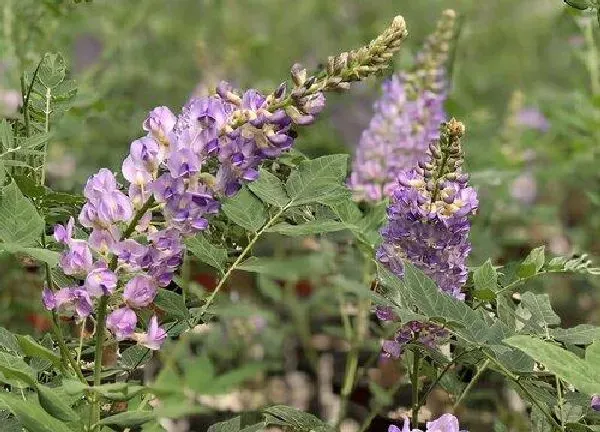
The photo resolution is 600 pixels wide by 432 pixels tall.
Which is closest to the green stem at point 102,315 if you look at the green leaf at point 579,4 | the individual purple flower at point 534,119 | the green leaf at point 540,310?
the green leaf at point 540,310

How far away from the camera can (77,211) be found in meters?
1.11

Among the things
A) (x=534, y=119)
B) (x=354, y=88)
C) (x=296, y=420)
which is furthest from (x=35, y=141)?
(x=534, y=119)

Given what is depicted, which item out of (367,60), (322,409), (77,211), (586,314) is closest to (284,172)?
(77,211)

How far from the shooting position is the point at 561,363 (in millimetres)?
807

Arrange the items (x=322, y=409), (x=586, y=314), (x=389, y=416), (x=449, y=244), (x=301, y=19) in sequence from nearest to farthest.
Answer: (x=449, y=244)
(x=389, y=416)
(x=322, y=409)
(x=586, y=314)
(x=301, y=19)

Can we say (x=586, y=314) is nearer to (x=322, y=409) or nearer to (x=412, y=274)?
(x=322, y=409)

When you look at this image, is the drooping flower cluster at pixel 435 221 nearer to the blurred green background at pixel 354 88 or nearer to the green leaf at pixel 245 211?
the green leaf at pixel 245 211

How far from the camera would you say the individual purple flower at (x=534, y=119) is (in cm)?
313

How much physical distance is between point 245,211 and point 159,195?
0.52ft

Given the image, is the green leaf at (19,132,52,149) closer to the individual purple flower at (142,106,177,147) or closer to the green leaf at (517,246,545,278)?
the individual purple flower at (142,106,177,147)

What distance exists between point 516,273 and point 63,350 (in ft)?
1.44

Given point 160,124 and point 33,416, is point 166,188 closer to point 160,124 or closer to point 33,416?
point 160,124

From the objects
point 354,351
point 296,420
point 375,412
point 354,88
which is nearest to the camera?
point 296,420

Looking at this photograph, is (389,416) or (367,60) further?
(389,416)
